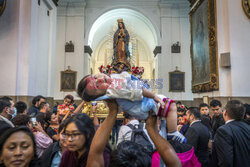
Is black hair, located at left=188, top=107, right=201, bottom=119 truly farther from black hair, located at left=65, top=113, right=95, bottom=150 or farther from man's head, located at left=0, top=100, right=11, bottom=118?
man's head, located at left=0, top=100, right=11, bottom=118

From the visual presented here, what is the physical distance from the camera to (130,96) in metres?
1.39

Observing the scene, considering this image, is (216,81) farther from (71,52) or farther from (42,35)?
(71,52)

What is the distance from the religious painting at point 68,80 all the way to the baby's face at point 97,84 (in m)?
12.4

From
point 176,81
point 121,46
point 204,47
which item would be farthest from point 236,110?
point 176,81

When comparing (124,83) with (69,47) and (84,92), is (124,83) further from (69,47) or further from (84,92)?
→ (69,47)

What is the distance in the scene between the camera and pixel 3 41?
714 cm

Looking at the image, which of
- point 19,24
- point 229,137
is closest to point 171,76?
point 19,24

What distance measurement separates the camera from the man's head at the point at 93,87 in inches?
59.9

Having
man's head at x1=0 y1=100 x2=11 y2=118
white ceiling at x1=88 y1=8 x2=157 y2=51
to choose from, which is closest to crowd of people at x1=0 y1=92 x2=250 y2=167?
man's head at x1=0 y1=100 x2=11 y2=118

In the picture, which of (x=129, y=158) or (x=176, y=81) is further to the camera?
(x=176, y=81)

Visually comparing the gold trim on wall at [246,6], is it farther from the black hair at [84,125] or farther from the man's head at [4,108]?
the man's head at [4,108]

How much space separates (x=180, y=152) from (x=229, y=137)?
1.05m

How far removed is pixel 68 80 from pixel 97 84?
12.6 metres

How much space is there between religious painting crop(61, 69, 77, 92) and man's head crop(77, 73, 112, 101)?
12309 millimetres
